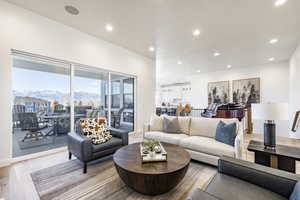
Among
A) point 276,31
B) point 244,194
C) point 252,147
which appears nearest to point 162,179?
point 244,194

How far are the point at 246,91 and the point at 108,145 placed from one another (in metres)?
7.46

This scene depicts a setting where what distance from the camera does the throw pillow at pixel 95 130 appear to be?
2.72 m

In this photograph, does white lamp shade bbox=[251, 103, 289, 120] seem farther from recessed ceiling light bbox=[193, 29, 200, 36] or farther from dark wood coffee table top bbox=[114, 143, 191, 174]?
recessed ceiling light bbox=[193, 29, 200, 36]

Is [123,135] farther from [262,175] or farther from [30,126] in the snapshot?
[262,175]

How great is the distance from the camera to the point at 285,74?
6254 millimetres

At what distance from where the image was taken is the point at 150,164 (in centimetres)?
183

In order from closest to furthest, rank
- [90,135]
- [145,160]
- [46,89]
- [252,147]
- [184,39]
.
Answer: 1. [145,160]
2. [252,147]
3. [90,135]
4. [46,89]
5. [184,39]

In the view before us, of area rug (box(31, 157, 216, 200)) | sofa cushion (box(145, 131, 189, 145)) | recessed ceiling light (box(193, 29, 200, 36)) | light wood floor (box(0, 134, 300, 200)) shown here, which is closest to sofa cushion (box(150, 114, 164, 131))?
sofa cushion (box(145, 131, 189, 145))

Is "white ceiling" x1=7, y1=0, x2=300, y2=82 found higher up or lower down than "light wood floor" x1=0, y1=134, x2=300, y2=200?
higher up

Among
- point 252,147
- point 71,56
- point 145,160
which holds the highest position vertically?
point 71,56

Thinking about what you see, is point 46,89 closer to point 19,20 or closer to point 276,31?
point 19,20

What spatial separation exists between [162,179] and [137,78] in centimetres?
419

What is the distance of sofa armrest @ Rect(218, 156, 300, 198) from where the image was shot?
1.17m

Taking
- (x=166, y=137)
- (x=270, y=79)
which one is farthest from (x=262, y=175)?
(x=270, y=79)
